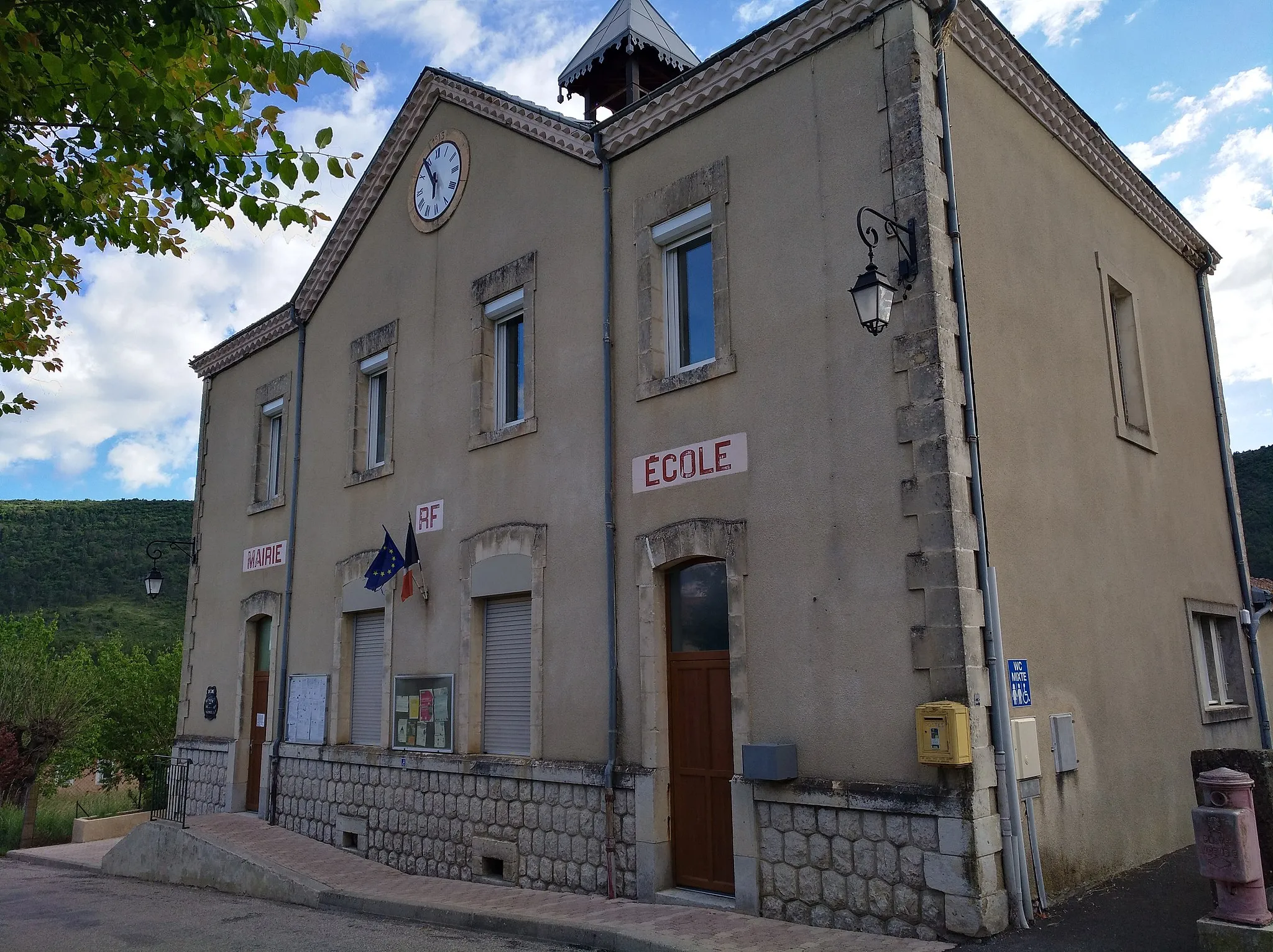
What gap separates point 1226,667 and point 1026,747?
225 inches

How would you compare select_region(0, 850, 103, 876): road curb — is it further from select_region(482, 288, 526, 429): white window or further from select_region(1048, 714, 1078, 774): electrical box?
select_region(1048, 714, 1078, 774): electrical box

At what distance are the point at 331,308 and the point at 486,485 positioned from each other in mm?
4772

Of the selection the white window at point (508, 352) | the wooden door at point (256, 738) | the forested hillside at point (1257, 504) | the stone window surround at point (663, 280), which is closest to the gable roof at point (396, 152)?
the stone window surround at point (663, 280)

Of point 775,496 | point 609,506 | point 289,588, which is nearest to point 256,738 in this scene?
point 289,588

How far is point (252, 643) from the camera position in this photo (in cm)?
1491

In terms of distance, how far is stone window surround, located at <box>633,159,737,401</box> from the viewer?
880 cm

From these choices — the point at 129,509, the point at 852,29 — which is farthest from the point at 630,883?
the point at 129,509

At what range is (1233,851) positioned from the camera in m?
5.74

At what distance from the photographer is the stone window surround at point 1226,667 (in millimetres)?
10438

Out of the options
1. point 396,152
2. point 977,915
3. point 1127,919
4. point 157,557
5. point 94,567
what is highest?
point 94,567

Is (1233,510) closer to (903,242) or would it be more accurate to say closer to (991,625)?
(991,625)

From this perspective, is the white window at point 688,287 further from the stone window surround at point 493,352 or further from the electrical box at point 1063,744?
the electrical box at point 1063,744

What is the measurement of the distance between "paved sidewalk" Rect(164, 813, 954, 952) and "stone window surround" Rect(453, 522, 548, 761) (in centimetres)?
143

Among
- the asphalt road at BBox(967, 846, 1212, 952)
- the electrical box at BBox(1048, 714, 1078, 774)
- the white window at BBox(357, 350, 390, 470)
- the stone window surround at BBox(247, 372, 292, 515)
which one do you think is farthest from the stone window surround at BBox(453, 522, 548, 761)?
the asphalt road at BBox(967, 846, 1212, 952)
